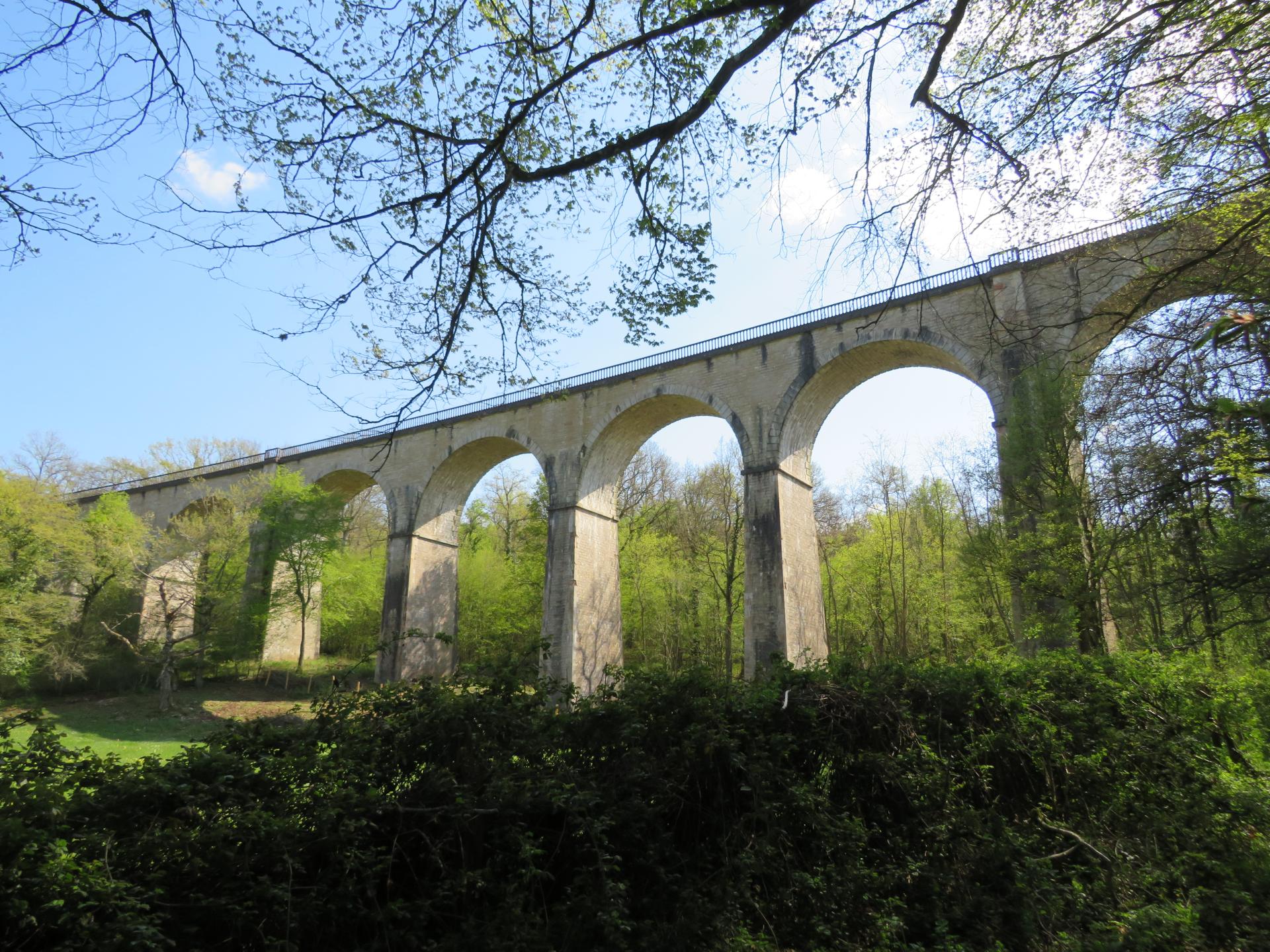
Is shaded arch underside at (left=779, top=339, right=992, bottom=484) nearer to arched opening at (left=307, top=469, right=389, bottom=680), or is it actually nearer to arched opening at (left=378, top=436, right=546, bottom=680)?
arched opening at (left=378, top=436, right=546, bottom=680)

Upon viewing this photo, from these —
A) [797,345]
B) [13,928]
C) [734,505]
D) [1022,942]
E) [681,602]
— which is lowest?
[1022,942]

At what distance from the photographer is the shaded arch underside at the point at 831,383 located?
49.8 ft

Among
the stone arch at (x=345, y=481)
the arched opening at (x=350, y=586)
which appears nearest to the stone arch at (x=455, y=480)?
the arched opening at (x=350, y=586)

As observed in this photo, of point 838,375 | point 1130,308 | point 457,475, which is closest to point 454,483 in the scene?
point 457,475

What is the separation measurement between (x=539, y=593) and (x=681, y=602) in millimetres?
4763

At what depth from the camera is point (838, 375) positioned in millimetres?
16219

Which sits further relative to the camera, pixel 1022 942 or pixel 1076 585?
pixel 1076 585

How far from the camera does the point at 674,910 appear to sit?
123 inches

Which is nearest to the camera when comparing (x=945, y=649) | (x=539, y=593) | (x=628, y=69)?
(x=628, y=69)

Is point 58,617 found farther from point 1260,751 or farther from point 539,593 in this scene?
Result: point 1260,751

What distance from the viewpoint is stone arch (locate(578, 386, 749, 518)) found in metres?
18.2

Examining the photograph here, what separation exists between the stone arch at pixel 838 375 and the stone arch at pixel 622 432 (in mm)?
1991

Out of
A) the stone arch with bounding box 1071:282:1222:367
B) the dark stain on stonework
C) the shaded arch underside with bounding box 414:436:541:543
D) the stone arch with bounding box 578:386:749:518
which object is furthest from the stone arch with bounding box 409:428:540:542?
the stone arch with bounding box 1071:282:1222:367

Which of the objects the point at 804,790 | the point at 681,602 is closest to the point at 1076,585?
the point at 804,790
